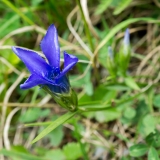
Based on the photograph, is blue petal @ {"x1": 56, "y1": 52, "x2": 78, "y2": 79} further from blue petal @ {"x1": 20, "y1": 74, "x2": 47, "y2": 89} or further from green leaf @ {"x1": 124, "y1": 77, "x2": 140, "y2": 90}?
green leaf @ {"x1": 124, "y1": 77, "x2": 140, "y2": 90}

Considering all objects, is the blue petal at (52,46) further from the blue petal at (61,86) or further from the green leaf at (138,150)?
the green leaf at (138,150)

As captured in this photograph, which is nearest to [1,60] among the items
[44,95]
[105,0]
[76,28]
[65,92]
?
[44,95]

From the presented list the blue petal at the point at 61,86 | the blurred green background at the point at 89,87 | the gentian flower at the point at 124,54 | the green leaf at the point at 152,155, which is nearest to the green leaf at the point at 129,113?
the blurred green background at the point at 89,87

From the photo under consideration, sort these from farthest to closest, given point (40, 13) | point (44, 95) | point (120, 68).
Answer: point (40, 13)
point (44, 95)
point (120, 68)

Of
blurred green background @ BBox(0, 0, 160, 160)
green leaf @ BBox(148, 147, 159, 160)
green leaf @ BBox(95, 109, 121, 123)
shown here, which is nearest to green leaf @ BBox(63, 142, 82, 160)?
blurred green background @ BBox(0, 0, 160, 160)

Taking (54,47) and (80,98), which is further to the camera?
(80,98)

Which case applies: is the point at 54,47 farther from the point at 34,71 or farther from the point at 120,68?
the point at 120,68

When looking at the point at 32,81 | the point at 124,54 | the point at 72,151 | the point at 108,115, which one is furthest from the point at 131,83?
the point at 32,81
